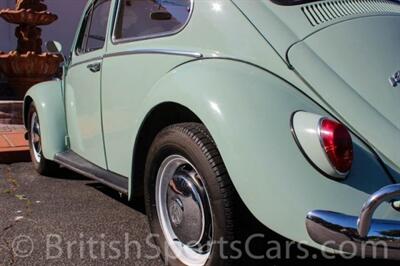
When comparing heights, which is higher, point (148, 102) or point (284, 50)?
point (284, 50)

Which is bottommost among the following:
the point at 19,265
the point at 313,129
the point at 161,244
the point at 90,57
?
the point at 19,265

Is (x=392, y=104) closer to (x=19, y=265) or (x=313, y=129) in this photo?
(x=313, y=129)

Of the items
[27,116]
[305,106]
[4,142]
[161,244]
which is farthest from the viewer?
[4,142]

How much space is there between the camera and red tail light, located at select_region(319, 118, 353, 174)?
7.42 ft

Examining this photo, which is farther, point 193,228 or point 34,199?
point 34,199

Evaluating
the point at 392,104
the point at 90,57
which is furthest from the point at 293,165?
the point at 90,57

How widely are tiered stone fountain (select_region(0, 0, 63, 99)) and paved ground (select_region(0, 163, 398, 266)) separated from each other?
3.49 m

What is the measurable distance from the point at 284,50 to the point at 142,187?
1.17 meters

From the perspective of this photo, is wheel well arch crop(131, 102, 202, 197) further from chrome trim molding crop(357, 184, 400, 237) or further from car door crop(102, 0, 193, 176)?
chrome trim molding crop(357, 184, 400, 237)

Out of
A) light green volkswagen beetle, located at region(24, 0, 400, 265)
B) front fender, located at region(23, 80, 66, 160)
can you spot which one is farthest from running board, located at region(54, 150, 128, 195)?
front fender, located at region(23, 80, 66, 160)

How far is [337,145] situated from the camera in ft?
7.43

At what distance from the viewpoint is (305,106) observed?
2.49 metres

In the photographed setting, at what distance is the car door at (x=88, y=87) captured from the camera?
388 cm

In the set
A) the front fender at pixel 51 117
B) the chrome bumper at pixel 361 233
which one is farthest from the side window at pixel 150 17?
the chrome bumper at pixel 361 233
